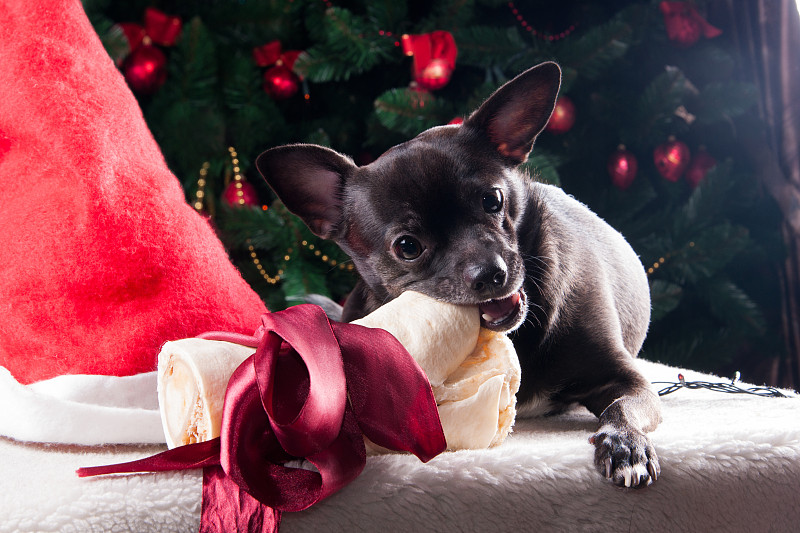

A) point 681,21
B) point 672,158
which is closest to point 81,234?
point 672,158

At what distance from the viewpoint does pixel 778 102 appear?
93.1 inches

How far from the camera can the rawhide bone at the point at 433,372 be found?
2.28 feet

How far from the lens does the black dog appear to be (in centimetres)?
99

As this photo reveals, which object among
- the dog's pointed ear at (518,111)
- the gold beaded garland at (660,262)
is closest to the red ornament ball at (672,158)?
the gold beaded garland at (660,262)

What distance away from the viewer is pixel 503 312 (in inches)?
37.4

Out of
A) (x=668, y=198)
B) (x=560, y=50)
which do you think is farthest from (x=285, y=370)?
(x=668, y=198)

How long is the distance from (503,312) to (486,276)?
64mm

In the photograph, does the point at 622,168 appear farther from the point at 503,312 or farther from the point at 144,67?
the point at 144,67

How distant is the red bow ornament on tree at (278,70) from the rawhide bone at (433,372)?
1.41m

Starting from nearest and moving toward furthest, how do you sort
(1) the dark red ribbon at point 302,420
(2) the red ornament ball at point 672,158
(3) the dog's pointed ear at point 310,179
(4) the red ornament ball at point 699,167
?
(1) the dark red ribbon at point 302,420, (3) the dog's pointed ear at point 310,179, (2) the red ornament ball at point 672,158, (4) the red ornament ball at point 699,167

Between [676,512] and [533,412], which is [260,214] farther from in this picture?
[676,512]

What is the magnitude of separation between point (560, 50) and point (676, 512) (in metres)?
1.65

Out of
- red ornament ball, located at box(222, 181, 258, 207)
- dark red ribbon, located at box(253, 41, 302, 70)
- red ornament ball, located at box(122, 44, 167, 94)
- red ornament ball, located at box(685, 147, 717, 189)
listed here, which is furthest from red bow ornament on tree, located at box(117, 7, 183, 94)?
red ornament ball, located at box(685, 147, 717, 189)

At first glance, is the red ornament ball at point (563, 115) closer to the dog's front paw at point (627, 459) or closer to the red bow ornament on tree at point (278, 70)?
the red bow ornament on tree at point (278, 70)
